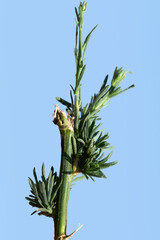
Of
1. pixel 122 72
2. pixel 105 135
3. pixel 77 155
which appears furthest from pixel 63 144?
pixel 122 72

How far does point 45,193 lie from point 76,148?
0.72 ft

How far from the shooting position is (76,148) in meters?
1.46

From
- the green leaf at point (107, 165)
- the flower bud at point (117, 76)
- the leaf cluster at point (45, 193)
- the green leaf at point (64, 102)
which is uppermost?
the flower bud at point (117, 76)

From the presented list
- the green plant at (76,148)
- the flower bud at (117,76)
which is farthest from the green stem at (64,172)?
the flower bud at (117,76)

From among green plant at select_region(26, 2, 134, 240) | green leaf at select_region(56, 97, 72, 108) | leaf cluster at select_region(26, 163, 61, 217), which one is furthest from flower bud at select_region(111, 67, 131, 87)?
leaf cluster at select_region(26, 163, 61, 217)

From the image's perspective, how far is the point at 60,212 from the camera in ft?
4.58

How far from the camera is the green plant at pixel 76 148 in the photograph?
140 centimetres

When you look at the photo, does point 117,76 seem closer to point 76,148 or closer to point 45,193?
point 76,148

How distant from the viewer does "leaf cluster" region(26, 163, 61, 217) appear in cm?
140

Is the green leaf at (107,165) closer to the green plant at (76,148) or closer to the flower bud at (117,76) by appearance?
the green plant at (76,148)

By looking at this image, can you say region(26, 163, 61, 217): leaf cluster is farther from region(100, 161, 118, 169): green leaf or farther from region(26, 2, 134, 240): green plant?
region(100, 161, 118, 169): green leaf

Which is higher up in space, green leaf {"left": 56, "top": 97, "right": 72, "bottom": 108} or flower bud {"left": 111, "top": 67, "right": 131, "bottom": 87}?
flower bud {"left": 111, "top": 67, "right": 131, "bottom": 87}

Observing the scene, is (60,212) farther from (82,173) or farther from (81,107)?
(81,107)

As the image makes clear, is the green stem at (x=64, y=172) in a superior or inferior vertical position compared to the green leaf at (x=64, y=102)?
inferior
